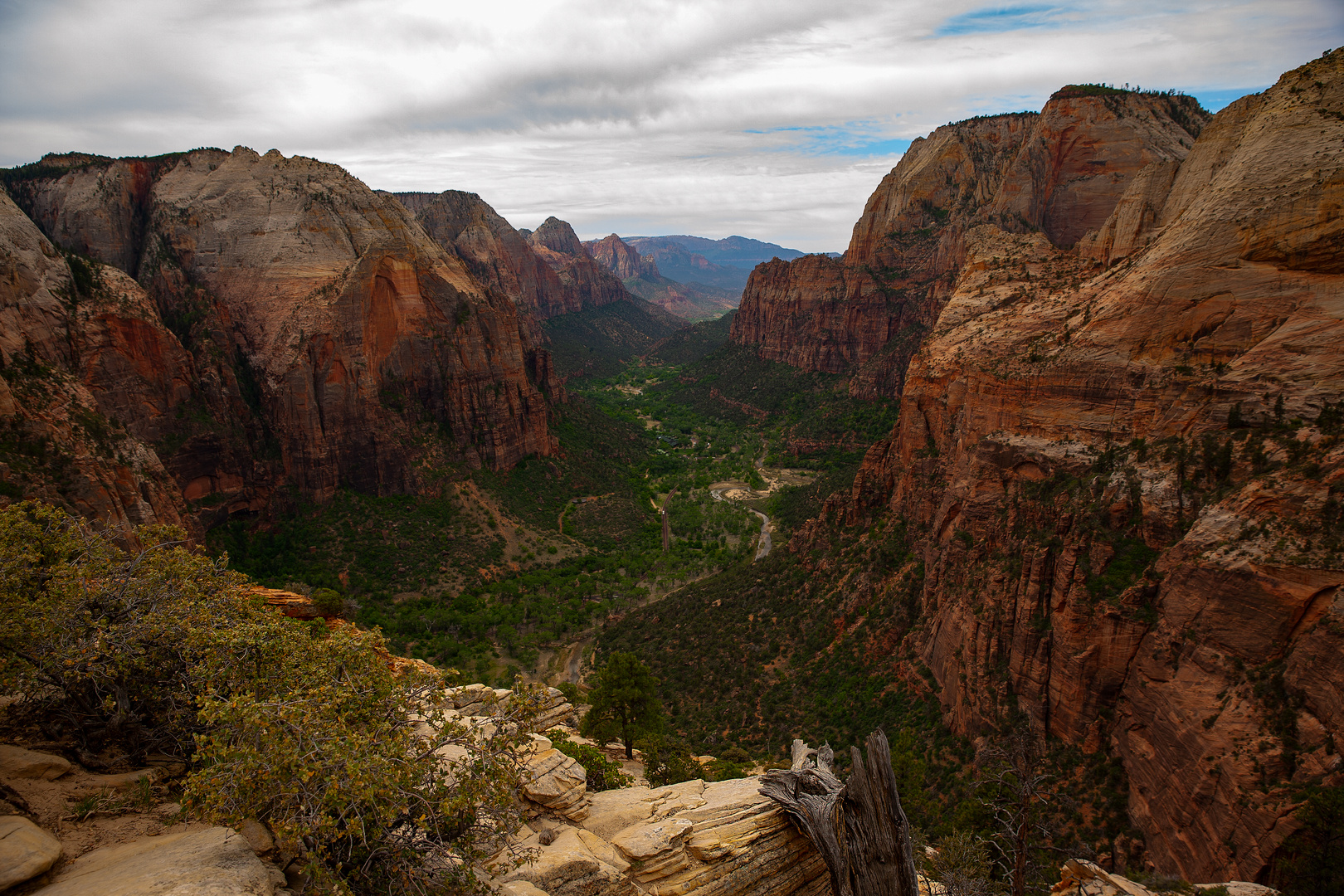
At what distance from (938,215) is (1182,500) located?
113165mm

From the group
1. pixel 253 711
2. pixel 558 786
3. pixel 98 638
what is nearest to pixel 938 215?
pixel 558 786

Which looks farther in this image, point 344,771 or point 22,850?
point 344,771

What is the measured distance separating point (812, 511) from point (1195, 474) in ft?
184

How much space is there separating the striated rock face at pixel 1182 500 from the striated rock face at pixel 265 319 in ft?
205

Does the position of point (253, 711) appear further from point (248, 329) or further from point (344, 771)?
point (248, 329)

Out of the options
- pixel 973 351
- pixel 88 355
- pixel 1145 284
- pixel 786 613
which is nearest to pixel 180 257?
pixel 88 355

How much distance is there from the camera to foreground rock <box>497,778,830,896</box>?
1407 centimetres

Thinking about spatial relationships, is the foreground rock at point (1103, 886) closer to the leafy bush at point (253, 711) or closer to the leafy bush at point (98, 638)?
the leafy bush at point (253, 711)

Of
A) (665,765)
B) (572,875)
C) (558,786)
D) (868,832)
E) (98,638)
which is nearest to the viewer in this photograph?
(868,832)

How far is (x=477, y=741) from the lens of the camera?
14.4 m

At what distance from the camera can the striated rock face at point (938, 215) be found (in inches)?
2682

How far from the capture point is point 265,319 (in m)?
67.1

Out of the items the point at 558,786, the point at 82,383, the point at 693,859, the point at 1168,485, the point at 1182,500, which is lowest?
the point at 558,786

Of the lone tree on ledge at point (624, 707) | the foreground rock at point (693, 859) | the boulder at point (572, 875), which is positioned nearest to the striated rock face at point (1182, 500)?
the foreground rock at point (693, 859)
